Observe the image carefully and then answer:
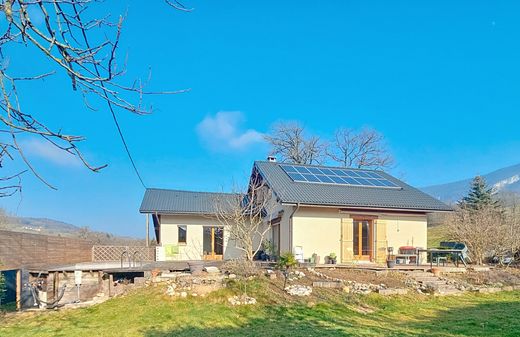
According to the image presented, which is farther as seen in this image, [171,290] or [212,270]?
[212,270]

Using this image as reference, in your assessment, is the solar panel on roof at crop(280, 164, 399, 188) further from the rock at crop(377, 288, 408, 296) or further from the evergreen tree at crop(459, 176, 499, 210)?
the evergreen tree at crop(459, 176, 499, 210)

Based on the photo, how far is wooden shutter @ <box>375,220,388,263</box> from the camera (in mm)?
18281

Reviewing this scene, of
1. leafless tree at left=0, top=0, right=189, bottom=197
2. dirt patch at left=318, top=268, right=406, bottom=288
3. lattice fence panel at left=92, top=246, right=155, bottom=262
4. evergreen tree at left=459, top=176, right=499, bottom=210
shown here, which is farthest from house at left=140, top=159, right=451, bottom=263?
evergreen tree at left=459, top=176, right=499, bottom=210

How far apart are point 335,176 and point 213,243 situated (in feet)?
25.1

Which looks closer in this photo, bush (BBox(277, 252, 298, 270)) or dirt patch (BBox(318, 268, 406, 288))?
dirt patch (BBox(318, 268, 406, 288))

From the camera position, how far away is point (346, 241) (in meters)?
17.9

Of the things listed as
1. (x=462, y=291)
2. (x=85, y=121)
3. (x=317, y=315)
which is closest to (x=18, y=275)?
(x=317, y=315)

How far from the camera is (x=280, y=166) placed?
74.0 ft

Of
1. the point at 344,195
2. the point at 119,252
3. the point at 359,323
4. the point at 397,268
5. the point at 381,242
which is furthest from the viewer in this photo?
the point at 119,252

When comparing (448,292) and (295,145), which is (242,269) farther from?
Answer: (295,145)

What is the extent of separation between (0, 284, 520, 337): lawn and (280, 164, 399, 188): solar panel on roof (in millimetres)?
8673

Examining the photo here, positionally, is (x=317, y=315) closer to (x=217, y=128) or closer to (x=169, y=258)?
(x=217, y=128)

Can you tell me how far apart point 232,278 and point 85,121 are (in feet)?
27.5

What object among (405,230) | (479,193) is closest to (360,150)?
(479,193)
